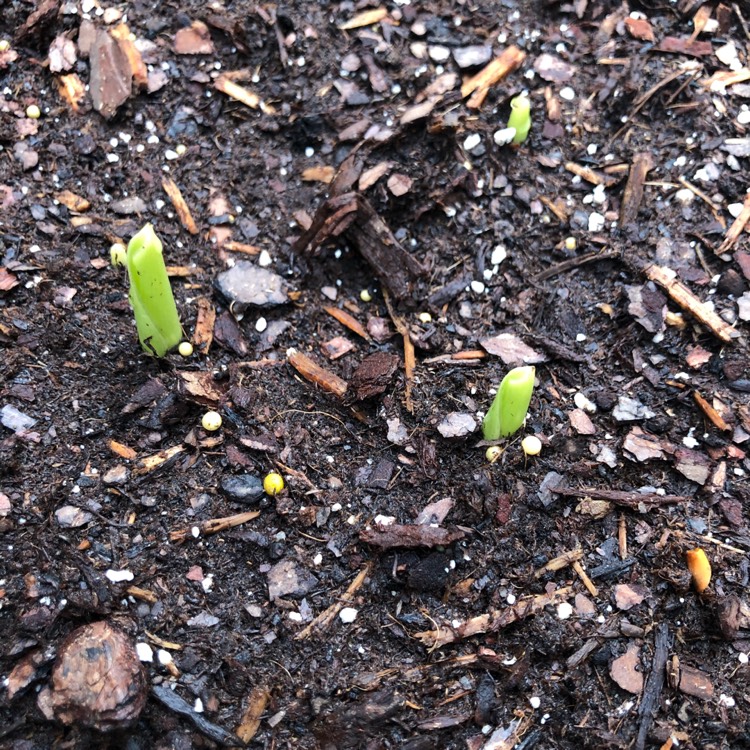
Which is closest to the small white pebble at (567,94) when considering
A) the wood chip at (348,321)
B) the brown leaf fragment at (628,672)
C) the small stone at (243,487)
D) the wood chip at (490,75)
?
the wood chip at (490,75)

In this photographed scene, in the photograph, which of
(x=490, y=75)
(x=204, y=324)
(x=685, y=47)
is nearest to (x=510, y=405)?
(x=204, y=324)

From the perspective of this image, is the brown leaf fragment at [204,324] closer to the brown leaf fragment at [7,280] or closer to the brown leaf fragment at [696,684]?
the brown leaf fragment at [7,280]

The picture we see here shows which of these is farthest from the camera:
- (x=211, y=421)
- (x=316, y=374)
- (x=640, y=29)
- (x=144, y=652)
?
(x=640, y=29)

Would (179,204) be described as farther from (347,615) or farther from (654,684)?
(654,684)

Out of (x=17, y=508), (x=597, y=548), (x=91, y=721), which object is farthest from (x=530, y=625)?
(x=17, y=508)

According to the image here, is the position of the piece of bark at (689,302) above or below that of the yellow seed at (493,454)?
above

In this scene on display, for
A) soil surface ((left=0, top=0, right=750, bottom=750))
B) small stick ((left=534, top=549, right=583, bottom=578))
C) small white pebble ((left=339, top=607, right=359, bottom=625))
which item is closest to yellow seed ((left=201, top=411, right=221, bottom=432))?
soil surface ((left=0, top=0, right=750, bottom=750))
